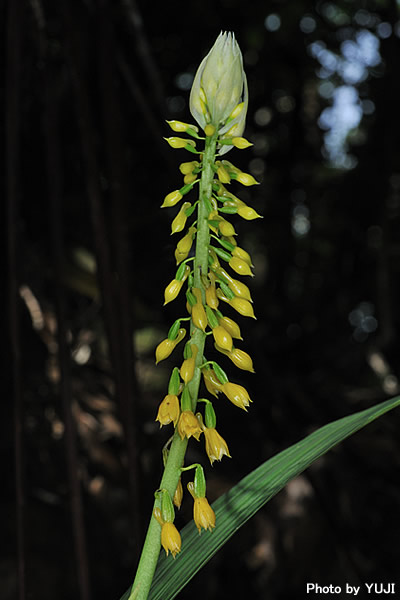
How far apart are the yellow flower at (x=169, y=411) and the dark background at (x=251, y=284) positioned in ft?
0.98

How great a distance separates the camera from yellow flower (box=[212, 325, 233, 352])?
0.73 ft

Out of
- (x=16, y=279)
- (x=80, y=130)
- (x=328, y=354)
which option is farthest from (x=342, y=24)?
(x=16, y=279)

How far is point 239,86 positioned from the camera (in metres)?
0.23

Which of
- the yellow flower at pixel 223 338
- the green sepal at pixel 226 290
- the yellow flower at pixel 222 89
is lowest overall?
the yellow flower at pixel 223 338

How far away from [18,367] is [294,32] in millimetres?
1122

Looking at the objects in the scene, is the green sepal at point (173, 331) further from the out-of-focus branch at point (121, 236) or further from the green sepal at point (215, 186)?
the out-of-focus branch at point (121, 236)

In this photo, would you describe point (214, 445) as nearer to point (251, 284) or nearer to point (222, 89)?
point (222, 89)

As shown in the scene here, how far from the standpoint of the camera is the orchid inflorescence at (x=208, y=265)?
0.22m

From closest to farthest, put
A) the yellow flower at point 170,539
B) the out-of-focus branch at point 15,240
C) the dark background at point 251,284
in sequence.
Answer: the yellow flower at point 170,539
the out-of-focus branch at point 15,240
the dark background at point 251,284

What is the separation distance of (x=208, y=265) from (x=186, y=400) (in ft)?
0.18

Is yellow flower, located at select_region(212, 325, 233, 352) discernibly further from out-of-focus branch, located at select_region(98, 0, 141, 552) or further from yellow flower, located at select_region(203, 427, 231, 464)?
out-of-focus branch, located at select_region(98, 0, 141, 552)

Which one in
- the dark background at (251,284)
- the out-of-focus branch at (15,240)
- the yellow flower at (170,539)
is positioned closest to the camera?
the yellow flower at (170,539)

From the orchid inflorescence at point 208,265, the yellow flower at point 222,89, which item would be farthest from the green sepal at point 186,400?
the yellow flower at point 222,89

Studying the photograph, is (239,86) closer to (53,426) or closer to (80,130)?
(80,130)
